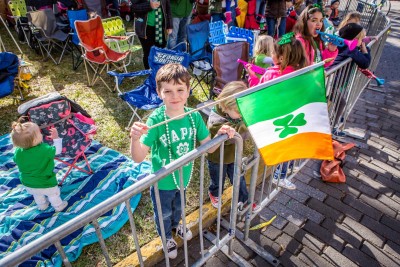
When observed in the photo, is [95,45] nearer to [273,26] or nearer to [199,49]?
[199,49]

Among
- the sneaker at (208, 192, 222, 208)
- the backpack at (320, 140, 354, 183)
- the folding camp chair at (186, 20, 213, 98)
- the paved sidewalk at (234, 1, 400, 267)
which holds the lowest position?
the paved sidewalk at (234, 1, 400, 267)

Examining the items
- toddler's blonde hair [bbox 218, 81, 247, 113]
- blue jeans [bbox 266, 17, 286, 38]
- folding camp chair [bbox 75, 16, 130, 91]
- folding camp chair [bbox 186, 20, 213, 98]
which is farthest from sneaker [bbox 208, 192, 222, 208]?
blue jeans [bbox 266, 17, 286, 38]

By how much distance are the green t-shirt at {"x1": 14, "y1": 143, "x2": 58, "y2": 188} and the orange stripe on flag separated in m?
2.28

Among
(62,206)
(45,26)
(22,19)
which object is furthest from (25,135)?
(22,19)

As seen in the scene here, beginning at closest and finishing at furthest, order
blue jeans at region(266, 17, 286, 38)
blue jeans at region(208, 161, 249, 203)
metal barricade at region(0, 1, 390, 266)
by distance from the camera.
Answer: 1. metal barricade at region(0, 1, 390, 266)
2. blue jeans at region(208, 161, 249, 203)
3. blue jeans at region(266, 17, 286, 38)

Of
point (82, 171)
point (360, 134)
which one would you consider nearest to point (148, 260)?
point (82, 171)

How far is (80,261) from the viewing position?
8.91 ft

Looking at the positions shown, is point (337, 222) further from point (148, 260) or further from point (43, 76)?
point (43, 76)

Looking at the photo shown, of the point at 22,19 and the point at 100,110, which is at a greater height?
the point at 22,19

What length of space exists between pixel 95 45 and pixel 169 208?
16.3ft

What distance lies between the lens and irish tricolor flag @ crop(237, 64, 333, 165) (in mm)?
1990

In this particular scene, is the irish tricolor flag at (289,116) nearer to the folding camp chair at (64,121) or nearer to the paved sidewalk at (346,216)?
the paved sidewalk at (346,216)

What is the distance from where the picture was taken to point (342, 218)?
3270mm

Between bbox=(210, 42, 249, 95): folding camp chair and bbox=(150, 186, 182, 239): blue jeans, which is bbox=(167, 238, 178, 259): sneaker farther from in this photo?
bbox=(210, 42, 249, 95): folding camp chair
